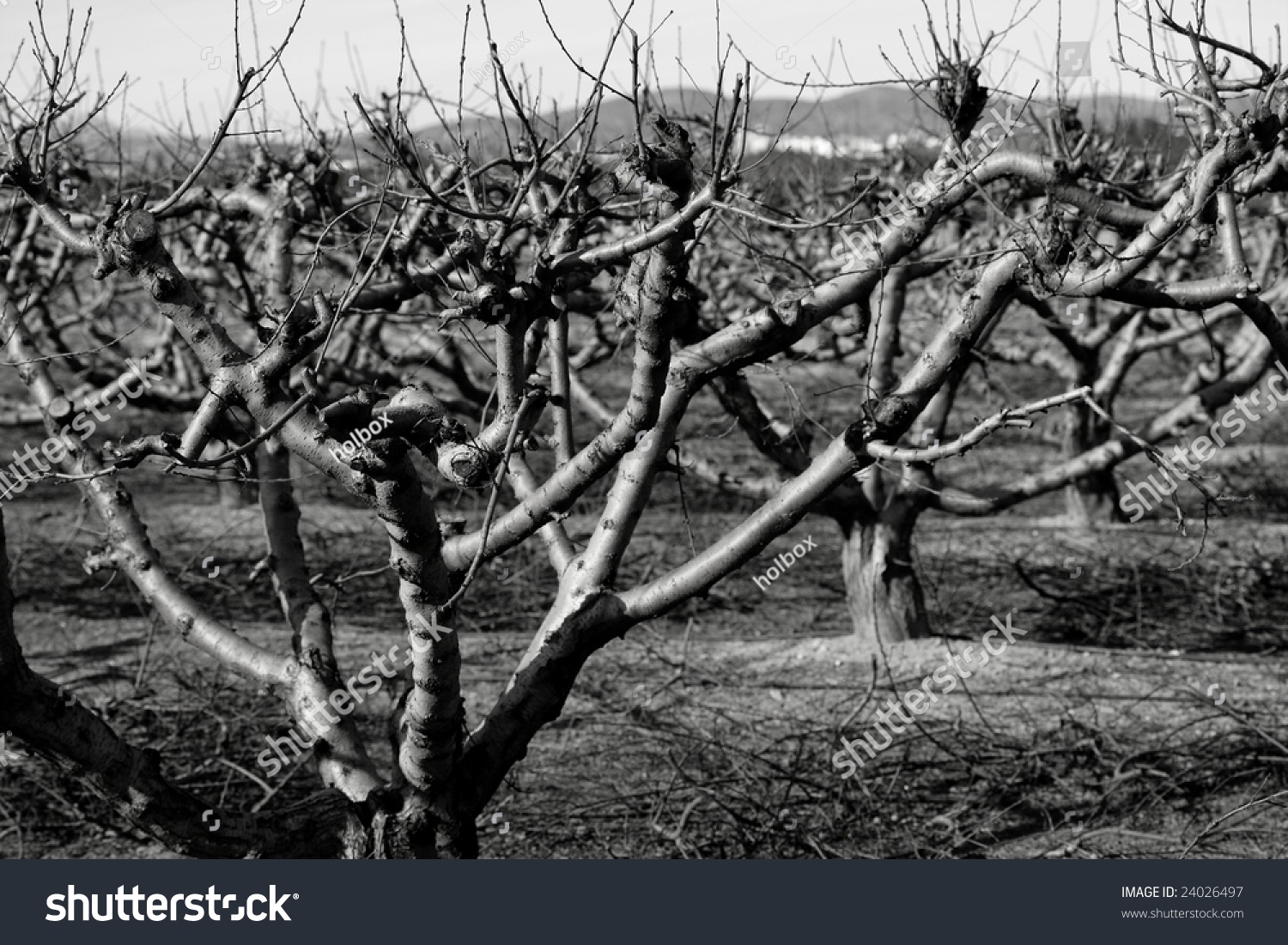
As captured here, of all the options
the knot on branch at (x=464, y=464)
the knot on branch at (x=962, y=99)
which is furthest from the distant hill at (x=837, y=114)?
the knot on branch at (x=464, y=464)

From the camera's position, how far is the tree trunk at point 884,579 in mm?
7984

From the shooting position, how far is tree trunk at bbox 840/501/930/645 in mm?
7984

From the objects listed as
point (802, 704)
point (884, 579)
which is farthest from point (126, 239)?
point (884, 579)

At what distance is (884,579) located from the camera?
8.09m

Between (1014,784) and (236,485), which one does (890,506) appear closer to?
(1014,784)

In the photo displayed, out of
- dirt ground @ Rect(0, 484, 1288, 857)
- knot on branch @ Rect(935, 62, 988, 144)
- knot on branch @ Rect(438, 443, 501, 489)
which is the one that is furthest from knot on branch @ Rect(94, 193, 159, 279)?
knot on branch @ Rect(935, 62, 988, 144)

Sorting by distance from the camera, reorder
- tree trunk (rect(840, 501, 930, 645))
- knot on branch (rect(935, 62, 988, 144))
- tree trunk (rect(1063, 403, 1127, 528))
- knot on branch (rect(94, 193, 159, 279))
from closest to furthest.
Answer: knot on branch (rect(94, 193, 159, 279)), knot on branch (rect(935, 62, 988, 144)), tree trunk (rect(840, 501, 930, 645)), tree trunk (rect(1063, 403, 1127, 528))

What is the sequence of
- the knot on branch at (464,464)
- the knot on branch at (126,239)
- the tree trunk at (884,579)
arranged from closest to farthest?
the knot on branch at (464,464)
the knot on branch at (126,239)
the tree trunk at (884,579)

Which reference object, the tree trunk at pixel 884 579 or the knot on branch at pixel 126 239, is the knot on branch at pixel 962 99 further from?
the knot on branch at pixel 126 239

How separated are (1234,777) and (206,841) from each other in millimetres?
4439

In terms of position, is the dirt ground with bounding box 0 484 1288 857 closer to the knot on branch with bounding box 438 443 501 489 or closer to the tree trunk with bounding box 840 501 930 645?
the tree trunk with bounding box 840 501 930 645

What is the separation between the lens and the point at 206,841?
432 cm

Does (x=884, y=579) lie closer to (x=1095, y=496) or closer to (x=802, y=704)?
(x=802, y=704)

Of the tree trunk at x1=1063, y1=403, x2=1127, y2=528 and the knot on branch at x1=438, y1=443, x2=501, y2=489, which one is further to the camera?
the tree trunk at x1=1063, y1=403, x2=1127, y2=528
